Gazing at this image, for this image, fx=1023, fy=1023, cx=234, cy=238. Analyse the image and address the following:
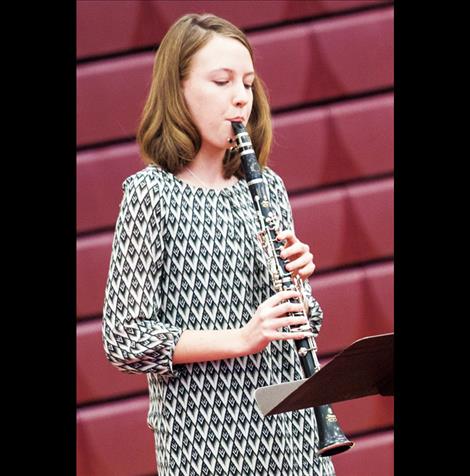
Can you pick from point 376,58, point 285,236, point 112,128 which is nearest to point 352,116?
point 376,58

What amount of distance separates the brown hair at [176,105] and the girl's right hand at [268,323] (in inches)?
8.2

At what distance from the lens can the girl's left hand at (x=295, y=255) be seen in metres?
1.17

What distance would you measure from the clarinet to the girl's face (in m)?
0.02

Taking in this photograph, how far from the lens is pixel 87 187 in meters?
1.93

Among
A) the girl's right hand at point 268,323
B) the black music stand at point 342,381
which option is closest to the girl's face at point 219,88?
the girl's right hand at point 268,323

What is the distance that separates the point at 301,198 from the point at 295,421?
87 centimetres

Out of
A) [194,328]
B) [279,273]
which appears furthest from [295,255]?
[194,328]

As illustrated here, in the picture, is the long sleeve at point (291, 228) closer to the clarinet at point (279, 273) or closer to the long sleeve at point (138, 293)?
the clarinet at point (279, 273)

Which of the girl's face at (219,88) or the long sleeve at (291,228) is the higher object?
the girl's face at (219,88)

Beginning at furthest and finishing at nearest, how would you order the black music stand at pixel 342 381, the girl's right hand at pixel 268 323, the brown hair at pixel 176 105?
the brown hair at pixel 176 105 < the girl's right hand at pixel 268 323 < the black music stand at pixel 342 381

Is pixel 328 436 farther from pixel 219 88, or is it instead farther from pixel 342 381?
pixel 219 88

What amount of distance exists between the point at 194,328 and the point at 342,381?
21cm
